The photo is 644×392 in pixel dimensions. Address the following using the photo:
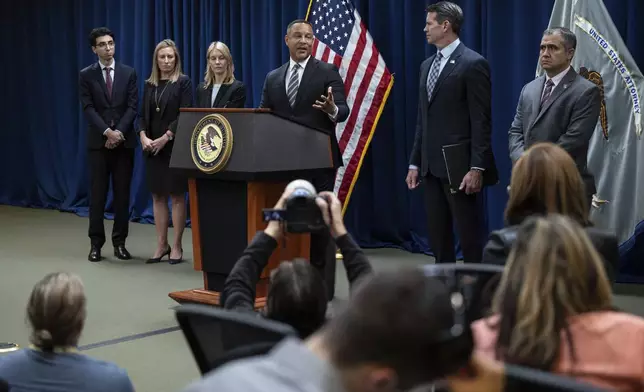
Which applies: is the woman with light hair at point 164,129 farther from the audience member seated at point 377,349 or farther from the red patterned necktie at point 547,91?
Answer: the audience member seated at point 377,349

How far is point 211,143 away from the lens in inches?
156

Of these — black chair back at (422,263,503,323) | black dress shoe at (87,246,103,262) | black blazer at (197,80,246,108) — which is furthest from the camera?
black dress shoe at (87,246,103,262)

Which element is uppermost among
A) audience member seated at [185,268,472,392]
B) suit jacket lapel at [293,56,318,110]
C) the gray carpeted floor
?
suit jacket lapel at [293,56,318,110]

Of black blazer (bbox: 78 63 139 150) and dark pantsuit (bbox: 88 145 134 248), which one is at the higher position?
black blazer (bbox: 78 63 139 150)

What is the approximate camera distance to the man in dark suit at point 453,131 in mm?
4254

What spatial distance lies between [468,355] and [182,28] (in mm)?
7032

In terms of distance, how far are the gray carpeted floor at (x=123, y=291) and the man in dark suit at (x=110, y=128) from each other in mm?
226

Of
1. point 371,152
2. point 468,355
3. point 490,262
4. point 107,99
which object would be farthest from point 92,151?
point 468,355

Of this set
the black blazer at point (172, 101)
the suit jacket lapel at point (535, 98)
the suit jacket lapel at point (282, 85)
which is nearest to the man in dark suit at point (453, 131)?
the suit jacket lapel at point (535, 98)

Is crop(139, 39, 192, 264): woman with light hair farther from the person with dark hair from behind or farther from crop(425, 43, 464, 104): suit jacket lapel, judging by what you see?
the person with dark hair from behind

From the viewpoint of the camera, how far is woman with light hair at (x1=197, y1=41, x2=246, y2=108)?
5117 millimetres

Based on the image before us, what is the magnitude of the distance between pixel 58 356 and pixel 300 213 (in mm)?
621

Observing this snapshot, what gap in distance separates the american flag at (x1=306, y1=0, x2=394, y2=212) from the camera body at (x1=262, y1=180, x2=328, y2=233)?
3915 millimetres

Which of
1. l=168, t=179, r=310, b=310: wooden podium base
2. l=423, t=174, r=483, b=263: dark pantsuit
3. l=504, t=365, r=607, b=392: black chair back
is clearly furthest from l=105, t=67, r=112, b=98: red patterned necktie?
l=504, t=365, r=607, b=392: black chair back
